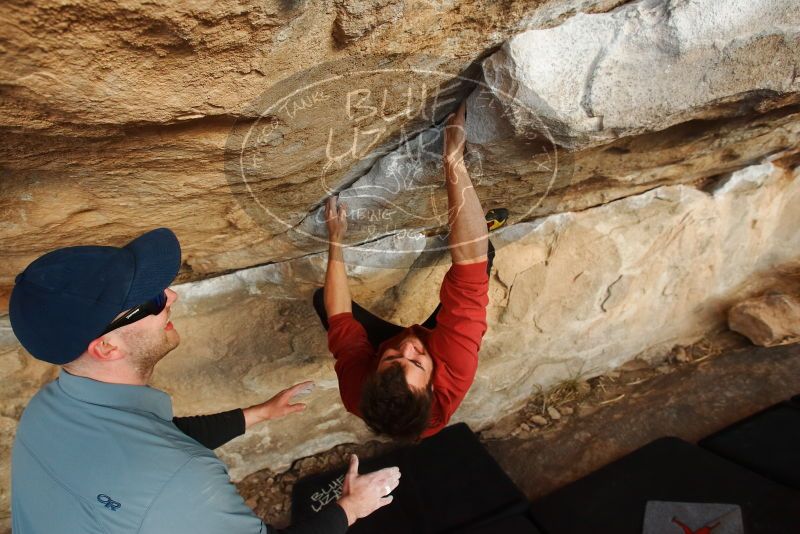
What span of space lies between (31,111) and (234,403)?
5.07 ft

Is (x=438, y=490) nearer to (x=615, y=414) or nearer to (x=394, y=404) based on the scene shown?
(x=394, y=404)

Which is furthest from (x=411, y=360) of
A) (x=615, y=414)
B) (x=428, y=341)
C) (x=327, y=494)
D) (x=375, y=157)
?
(x=615, y=414)

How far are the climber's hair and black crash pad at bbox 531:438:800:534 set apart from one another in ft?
3.45

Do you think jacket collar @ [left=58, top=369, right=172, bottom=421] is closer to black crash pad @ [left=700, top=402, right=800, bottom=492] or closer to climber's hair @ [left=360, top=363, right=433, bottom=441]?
climber's hair @ [left=360, top=363, right=433, bottom=441]

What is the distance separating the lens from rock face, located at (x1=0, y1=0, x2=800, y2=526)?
0.78 m

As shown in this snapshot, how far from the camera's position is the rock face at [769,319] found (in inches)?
109

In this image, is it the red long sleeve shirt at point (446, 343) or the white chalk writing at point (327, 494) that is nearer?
the red long sleeve shirt at point (446, 343)

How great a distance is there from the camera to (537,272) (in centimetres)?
211

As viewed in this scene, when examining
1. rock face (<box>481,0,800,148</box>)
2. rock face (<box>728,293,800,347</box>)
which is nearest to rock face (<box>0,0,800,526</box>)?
rock face (<box>481,0,800,148</box>)

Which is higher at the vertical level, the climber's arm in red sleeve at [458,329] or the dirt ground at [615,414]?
the climber's arm in red sleeve at [458,329]

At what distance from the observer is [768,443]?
2176 mm

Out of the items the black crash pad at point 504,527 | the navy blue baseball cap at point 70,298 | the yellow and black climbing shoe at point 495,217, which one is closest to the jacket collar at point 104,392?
the navy blue baseball cap at point 70,298

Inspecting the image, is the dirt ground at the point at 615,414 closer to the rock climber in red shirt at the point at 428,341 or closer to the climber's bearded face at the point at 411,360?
the rock climber in red shirt at the point at 428,341

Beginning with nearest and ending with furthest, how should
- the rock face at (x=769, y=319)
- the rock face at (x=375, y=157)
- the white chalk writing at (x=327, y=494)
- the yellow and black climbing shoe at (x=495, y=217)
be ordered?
the rock face at (x=375, y=157) → the yellow and black climbing shoe at (x=495, y=217) → the white chalk writing at (x=327, y=494) → the rock face at (x=769, y=319)
